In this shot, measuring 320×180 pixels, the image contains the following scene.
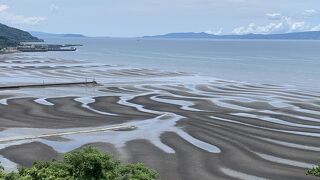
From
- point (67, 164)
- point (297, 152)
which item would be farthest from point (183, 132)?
point (67, 164)

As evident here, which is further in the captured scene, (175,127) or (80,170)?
(175,127)

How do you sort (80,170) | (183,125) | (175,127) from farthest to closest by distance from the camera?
(183,125) < (175,127) < (80,170)

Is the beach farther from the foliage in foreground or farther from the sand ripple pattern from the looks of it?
the foliage in foreground

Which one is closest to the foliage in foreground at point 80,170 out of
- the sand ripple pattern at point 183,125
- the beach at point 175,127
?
the beach at point 175,127

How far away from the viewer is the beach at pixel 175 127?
37375mm

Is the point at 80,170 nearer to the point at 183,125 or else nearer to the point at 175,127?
the point at 175,127

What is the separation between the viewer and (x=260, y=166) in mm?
36562

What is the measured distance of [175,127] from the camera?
5081 centimetres

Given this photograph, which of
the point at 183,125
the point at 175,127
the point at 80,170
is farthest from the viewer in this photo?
the point at 183,125

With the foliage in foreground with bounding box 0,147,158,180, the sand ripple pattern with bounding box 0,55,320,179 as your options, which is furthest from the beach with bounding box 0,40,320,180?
the foliage in foreground with bounding box 0,147,158,180

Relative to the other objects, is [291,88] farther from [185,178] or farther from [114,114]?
[185,178]

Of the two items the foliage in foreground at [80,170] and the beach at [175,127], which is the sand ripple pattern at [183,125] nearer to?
the beach at [175,127]

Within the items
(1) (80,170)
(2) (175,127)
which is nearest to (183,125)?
(2) (175,127)

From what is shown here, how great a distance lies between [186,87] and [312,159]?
49.5m
